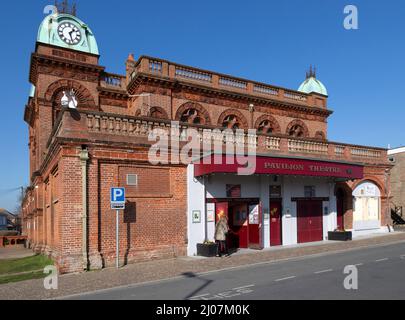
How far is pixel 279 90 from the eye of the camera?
26484mm

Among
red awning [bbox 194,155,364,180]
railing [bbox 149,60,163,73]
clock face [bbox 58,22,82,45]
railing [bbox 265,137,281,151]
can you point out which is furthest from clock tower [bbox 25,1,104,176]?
railing [bbox 265,137,281,151]

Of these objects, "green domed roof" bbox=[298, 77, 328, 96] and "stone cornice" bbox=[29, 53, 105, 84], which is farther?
"green domed roof" bbox=[298, 77, 328, 96]

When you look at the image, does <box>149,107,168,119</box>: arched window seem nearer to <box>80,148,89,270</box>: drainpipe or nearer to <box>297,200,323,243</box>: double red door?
<box>80,148,89,270</box>: drainpipe

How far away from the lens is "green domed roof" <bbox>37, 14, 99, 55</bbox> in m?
21.2

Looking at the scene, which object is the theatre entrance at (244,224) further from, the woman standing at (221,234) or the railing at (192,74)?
the railing at (192,74)

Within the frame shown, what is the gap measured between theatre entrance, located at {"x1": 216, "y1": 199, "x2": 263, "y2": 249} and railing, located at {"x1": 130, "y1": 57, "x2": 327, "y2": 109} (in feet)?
27.8

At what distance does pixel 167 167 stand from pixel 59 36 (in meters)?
12.3

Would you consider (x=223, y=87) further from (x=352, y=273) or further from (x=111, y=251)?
(x=352, y=273)

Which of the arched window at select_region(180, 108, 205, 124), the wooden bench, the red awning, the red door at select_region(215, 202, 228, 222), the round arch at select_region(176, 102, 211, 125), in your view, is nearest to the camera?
the red awning

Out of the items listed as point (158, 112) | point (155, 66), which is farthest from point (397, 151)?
point (155, 66)

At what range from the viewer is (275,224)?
700 inches

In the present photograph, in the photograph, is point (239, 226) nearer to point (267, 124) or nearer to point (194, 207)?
point (194, 207)

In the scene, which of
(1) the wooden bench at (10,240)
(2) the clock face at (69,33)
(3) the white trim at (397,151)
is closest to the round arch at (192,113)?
(2) the clock face at (69,33)
